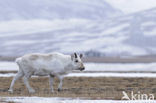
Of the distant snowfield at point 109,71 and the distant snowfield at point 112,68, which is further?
the distant snowfield at point 112,68

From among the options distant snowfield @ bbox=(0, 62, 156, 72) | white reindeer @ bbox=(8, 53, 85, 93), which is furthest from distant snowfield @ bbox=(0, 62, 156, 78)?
white reindeer @ bbox=(8, 53, 85, 93)

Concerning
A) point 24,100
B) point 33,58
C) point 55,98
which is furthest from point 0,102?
point 33,58

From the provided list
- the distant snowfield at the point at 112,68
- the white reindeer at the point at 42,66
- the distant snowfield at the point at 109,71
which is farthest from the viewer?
the distant snowfield at the point at 112,68

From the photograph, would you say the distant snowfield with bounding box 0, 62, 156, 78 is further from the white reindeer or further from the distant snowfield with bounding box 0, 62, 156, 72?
the white reindeer

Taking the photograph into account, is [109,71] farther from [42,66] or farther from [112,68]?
[42,66]

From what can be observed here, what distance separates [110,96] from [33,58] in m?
5.62

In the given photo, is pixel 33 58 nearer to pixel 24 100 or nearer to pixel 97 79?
pixel 24 100

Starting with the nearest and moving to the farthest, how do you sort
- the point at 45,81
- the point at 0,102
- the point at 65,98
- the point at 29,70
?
the point at 0,102
the point at 65,98
the point at 29,70
the point at 45,81

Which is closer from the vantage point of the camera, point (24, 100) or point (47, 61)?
point (24, 100)

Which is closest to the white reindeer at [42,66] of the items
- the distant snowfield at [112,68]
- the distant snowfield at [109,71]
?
Answer: the distant snowfield at [109,71]

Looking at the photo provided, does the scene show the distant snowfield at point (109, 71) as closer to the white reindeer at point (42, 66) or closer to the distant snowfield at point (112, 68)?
the distant snowfield at point (112, 68)

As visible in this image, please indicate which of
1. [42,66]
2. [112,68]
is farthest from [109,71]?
[42,66]

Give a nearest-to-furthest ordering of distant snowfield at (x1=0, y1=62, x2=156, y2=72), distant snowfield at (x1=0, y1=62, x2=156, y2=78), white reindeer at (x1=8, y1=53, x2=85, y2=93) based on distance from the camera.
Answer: white reindeer at (x1=8, y1=53, x2=85, y2=93), distant snowfield at (x1=0, y1=62, x2=156, y2=78), distant snowfield at (x1=0, y1=62, x2=156, y2=72)

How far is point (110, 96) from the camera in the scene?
86.9ft
